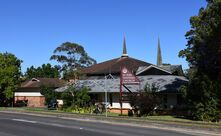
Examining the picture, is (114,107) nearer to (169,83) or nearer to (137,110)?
Answer: (169,83)

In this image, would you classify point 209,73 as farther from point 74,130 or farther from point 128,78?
point 74,130

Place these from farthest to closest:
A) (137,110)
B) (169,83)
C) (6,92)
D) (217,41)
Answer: (6,92)
(169,83)
(137,110)
(217,41)

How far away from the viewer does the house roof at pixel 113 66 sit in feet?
225

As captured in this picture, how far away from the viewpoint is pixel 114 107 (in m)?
50.8

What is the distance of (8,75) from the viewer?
66.4 meters

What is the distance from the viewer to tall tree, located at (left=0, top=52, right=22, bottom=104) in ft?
216

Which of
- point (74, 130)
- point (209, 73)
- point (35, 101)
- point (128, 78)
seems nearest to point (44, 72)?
point (35, 101)

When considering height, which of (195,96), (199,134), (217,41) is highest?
(217,41)

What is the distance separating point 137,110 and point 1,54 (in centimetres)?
3500

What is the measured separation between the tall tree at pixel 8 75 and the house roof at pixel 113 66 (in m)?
10.3

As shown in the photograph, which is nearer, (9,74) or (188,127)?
(188,127)

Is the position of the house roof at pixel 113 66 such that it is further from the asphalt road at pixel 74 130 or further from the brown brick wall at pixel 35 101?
the asphalt road at pixel 74 130

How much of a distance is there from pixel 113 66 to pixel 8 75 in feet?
52.6

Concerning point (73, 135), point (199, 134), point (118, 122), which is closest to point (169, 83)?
point (118, 122)
